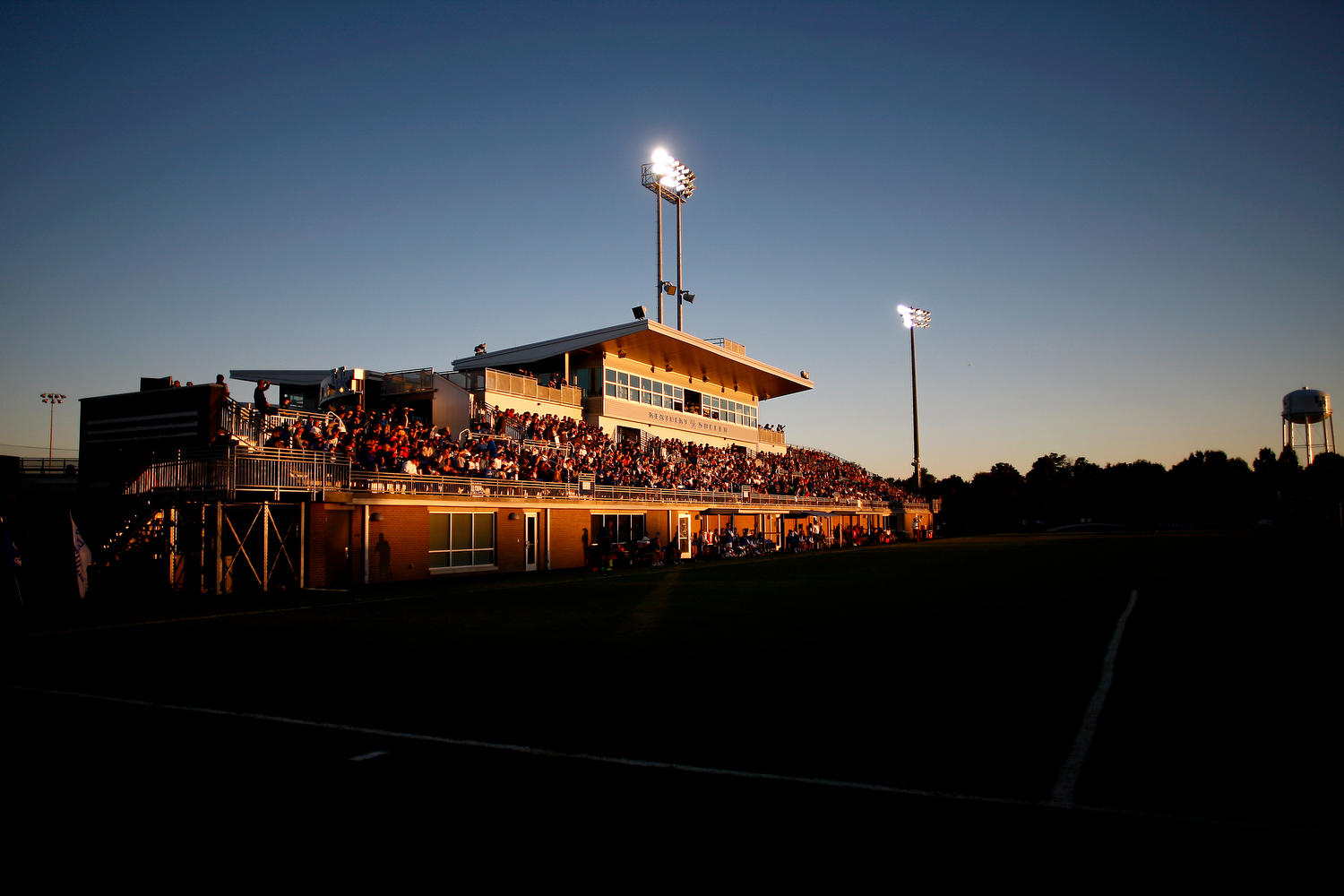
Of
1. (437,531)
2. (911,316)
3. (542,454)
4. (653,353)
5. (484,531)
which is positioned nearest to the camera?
(437,531)

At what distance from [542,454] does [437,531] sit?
753 cm

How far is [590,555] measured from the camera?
101 ft

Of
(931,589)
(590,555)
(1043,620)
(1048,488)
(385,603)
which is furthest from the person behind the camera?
(1048,488)

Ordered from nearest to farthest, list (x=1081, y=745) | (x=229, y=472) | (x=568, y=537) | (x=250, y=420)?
1. (x=1081, y=745)
2. (x=229, y=472)
3. (x=250, y=420)
4. (x=568, y=537)

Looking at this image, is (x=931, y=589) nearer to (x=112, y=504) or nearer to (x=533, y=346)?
(x=112, y=504)

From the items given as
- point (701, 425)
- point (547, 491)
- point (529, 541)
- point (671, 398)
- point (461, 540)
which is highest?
point (671, 398)

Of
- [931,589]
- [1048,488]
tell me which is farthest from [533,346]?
[1048,488]

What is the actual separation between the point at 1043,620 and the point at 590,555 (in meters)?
20.0

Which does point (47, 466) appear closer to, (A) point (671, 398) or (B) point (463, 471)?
(B) point (463, 471)

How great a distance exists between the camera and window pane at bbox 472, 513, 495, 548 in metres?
27.0

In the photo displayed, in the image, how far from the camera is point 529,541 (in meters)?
29.3

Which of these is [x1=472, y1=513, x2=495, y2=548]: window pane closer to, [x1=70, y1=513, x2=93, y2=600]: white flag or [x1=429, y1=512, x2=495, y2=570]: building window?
[x1=429, y1=512, x2=495, y2=570]: building window

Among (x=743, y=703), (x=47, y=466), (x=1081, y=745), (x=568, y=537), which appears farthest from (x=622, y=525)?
(x=1081, y=745)

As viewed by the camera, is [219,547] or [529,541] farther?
[529,541]
